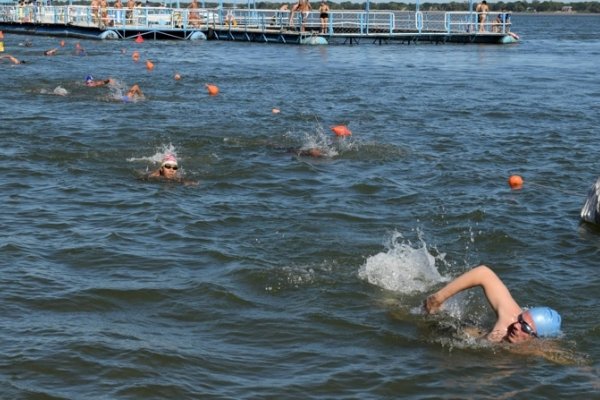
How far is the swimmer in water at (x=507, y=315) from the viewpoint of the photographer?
7.35 m

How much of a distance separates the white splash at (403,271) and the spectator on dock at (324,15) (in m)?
33.0

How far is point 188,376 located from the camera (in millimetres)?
7062

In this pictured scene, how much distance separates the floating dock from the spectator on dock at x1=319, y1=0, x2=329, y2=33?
0.12m

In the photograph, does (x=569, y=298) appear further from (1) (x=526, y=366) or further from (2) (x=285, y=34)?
A: (2) (x=285, y=34)

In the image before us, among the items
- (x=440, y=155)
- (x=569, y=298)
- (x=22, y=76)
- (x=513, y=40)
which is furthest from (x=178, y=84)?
→ (x=513, y=40)

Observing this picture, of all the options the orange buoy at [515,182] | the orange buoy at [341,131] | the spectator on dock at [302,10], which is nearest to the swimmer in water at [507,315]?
the orange buoy at [515,182]

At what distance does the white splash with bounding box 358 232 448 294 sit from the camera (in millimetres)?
9203

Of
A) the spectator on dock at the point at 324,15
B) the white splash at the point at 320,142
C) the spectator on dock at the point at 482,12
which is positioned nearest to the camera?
the white splash at the point at 320,142

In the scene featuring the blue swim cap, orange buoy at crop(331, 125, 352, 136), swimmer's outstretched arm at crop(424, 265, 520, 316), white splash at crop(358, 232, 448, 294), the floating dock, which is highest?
the floating dock

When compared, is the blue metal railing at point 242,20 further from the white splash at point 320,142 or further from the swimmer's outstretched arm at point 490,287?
the swimmer's outstretched arm at point 490,287

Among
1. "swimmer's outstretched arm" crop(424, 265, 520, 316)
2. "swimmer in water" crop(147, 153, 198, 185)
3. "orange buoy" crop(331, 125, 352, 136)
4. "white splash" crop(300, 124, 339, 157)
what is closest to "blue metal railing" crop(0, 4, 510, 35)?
"white splash" crop(300, 124, 339, 157)

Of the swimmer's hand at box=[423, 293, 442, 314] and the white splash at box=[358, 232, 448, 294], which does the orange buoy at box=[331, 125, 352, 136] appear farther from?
the swimmer's hand at box=[423, 293, 442, 314]

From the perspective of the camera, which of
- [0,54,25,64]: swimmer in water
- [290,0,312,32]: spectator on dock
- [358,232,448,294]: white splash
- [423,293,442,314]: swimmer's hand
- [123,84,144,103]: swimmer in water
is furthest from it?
[290,0,312,32]: spectator on dock

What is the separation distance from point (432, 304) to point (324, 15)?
116 ft
